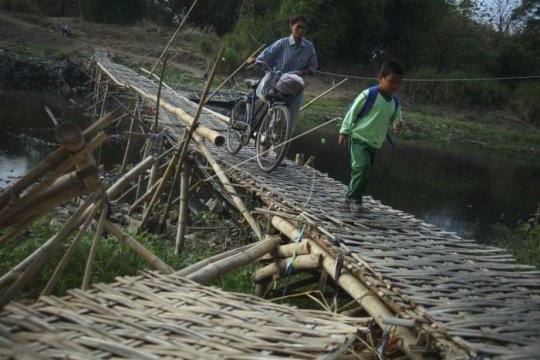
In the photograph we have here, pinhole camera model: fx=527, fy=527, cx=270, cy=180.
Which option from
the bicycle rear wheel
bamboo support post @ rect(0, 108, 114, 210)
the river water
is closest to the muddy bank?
the river water

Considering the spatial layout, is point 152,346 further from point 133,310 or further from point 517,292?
point 517,292

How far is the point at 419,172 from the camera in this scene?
18.5 m

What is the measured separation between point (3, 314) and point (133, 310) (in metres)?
0.58

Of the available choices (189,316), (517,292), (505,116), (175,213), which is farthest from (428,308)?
(505,116)

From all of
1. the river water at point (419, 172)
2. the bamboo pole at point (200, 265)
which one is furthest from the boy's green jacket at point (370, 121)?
the river water at point (419, 172)

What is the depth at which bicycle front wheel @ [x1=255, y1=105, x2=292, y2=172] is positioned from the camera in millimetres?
5840

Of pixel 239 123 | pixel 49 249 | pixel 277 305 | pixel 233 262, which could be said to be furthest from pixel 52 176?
pixel 239 123

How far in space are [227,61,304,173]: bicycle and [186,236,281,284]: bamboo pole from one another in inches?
53.7

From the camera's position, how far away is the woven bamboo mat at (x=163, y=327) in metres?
2.25

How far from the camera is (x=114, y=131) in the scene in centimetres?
1756

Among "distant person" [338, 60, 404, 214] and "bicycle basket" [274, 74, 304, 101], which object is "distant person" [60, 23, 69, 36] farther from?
"distant person" [338, 60, 404, 214]

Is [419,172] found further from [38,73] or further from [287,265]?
[38,73]

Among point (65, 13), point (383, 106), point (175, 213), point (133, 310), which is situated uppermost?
point (65, 13)

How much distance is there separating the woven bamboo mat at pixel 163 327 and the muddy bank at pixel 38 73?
70.7ft
